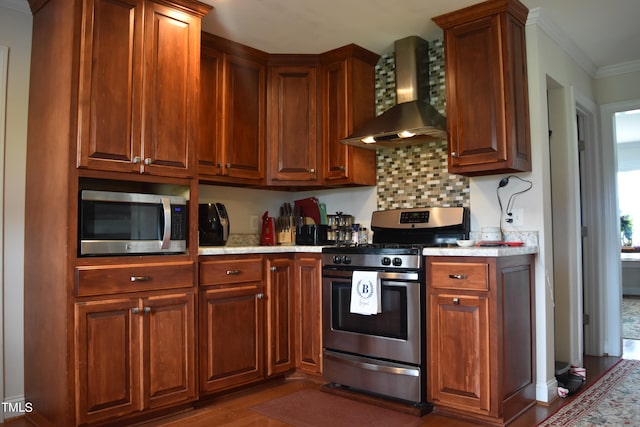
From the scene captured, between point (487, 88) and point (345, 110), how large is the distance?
3.69 ft

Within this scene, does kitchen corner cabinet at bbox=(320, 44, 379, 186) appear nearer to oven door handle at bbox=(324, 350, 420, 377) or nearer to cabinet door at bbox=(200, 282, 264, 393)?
cabinet door at bbox=(200, 282, 264, 393)

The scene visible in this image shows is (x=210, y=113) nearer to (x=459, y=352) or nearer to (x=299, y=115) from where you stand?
(x=299, y=115)

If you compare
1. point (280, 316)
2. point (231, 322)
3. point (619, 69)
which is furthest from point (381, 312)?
point (619, 69)

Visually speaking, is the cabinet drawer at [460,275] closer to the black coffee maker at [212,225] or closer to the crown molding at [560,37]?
the black coffee maker at [212,225]

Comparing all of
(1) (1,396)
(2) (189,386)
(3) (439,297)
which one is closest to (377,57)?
(3) (439,297)

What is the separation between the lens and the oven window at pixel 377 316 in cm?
288

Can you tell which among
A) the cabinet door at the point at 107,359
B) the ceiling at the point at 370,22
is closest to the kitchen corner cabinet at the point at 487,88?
the ceiling at the point at 370,22

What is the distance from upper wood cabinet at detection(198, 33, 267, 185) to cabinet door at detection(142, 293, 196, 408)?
3.39ft

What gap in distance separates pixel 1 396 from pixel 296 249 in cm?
196

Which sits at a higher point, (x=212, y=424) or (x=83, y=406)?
(x=83, y=406)

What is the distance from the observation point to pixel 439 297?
9.02 feet

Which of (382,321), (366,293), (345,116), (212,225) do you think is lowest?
(382,321)

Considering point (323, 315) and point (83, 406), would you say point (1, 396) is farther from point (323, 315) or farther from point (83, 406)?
point (323, 315)

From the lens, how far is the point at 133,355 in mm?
2564
